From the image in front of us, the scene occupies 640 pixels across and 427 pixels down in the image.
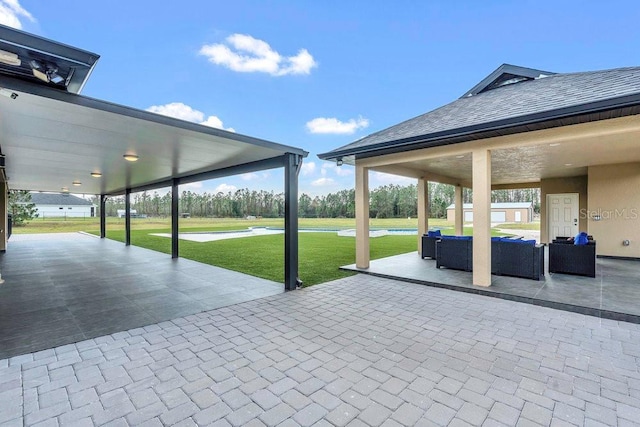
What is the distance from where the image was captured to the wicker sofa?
251 inches

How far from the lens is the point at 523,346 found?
11.0ft

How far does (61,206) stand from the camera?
41438 millimetres

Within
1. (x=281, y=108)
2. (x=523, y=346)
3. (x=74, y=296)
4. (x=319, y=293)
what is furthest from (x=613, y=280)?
(x=281, y=108)

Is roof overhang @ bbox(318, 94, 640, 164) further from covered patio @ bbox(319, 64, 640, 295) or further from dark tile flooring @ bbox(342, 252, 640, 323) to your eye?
dark tile flooring @ bbox(342, 252, 640, 323)

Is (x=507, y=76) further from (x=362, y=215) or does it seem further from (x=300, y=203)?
(x=300, y=203)

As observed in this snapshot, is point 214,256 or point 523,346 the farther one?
point 214,256

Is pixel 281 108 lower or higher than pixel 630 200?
higher

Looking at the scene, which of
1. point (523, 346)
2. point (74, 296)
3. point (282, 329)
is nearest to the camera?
point (523, 346)

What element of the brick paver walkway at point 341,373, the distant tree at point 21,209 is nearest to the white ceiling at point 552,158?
the brick paver walkway at point 341,373

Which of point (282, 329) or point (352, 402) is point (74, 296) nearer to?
point (282, 329)

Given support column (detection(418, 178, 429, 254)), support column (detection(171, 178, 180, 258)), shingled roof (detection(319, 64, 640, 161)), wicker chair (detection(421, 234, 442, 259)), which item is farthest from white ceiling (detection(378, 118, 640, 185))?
support column (detection(171, 178, 180, 258))

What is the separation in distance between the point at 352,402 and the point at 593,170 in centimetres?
1048

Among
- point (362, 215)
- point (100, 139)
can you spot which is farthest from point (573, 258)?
point (100, 139)

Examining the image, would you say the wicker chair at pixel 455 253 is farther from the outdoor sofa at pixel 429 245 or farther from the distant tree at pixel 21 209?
the distant tree at pixel 21 209
